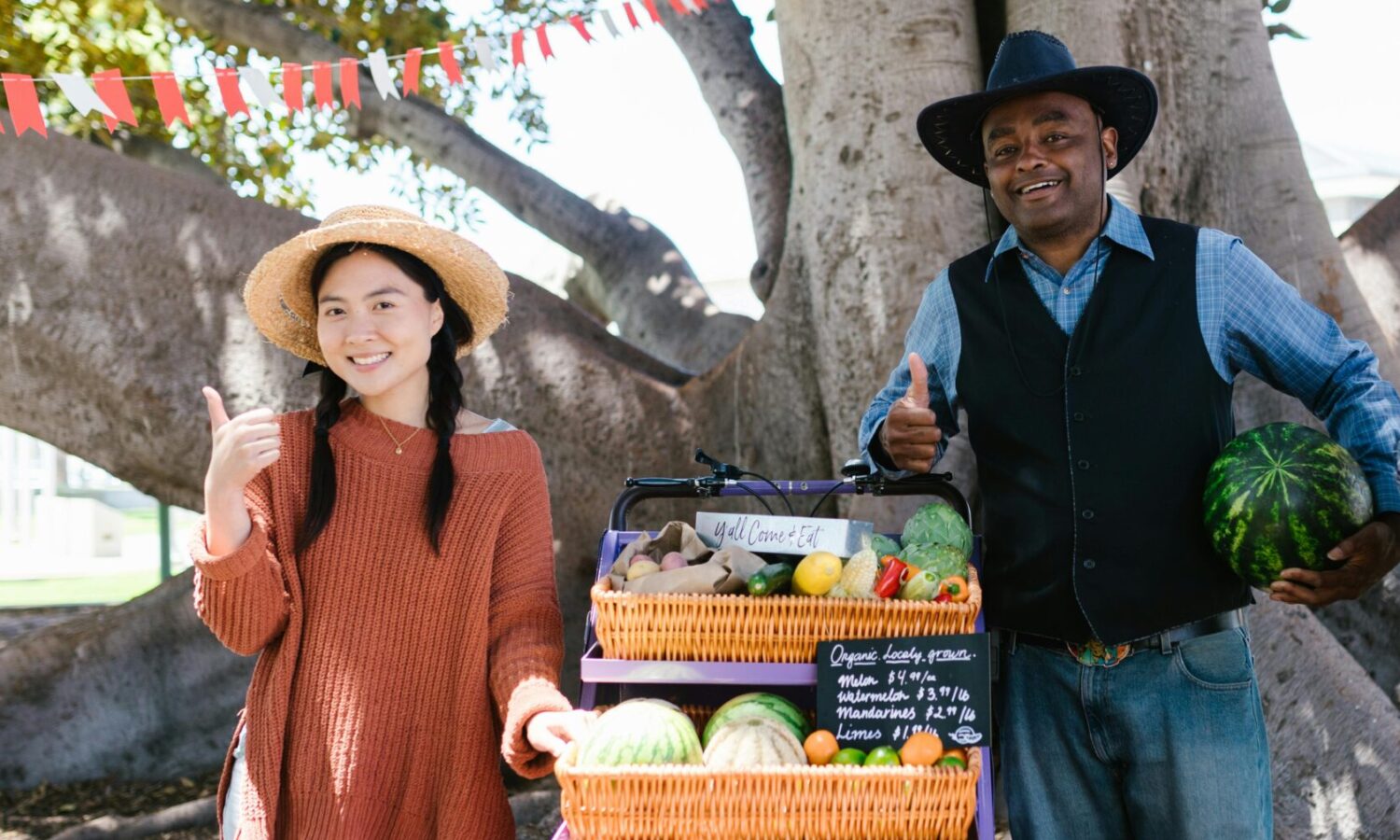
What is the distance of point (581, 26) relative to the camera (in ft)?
20.1

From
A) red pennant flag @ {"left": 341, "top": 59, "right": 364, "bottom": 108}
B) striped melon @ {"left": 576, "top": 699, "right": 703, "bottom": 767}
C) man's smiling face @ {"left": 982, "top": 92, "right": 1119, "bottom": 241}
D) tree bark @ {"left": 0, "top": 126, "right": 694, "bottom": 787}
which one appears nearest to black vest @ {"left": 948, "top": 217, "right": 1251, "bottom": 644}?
man's smiling face @ {"left": 982, "top": 92, "right": 1119, "bottom": 241}

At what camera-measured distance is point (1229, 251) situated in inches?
108

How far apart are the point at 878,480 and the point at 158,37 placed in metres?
7.70

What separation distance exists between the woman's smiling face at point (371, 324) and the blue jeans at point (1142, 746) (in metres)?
1.53

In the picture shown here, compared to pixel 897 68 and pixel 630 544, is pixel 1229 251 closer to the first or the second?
pixel 630 544

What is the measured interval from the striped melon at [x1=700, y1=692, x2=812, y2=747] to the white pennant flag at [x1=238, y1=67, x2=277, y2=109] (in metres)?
3.33

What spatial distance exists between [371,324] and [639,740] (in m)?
1.11

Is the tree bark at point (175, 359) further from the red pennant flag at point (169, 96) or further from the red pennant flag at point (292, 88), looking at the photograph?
the red pennant flag at point (169, 96)

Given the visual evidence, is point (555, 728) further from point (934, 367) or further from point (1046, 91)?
point (1046, 91)

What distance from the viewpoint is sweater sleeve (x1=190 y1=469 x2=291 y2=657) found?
250cm

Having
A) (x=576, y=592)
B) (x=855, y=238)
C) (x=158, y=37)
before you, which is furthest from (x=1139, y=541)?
(x=158, y=37)

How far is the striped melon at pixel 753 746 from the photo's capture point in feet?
7.35

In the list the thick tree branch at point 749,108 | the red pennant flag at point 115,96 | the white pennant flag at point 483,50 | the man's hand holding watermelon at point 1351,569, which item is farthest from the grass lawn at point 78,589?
the man's hand holding watermelon at point 1351,569

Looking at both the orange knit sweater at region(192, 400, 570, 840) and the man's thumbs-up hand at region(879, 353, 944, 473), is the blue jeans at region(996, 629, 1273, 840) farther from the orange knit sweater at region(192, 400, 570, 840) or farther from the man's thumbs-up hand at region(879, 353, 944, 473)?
the orange knit sweater at region(192, 400, 570, 840)
